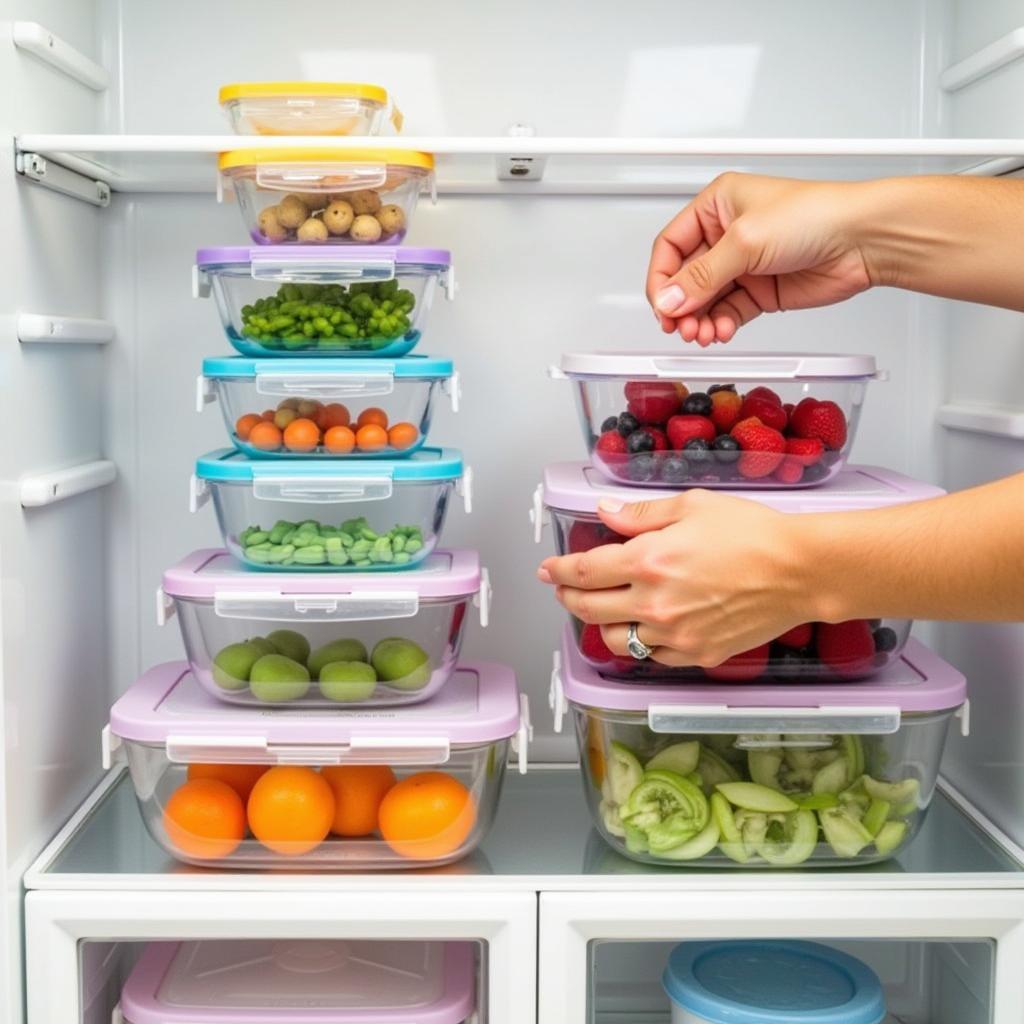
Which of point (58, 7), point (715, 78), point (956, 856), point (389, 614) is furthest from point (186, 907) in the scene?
point (715, 78)

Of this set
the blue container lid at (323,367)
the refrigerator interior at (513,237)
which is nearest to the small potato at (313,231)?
the blue container lid at (323,367)

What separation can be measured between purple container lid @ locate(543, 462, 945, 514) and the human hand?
0.15 m

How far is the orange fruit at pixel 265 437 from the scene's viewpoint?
1.30 m

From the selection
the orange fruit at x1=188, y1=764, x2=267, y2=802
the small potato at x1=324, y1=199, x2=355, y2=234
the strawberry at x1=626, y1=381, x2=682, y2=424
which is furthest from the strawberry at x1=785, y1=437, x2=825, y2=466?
the orange fruit at x1=188, y1=764, x2=267, y2=802

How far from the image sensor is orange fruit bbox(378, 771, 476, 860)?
1.23 m

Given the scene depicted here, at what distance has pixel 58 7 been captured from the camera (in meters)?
1.36

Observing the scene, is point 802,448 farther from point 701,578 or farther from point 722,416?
point 701,578

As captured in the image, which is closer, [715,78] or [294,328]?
[294,328]

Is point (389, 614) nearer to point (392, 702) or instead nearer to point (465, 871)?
point (392, 702)

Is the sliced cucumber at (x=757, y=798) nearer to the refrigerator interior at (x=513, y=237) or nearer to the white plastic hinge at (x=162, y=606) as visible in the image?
the refrigerator interior at (x=513, y=237)

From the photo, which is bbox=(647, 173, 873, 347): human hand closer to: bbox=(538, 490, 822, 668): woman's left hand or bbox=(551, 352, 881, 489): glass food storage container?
bbox=(551, 352, 881, 489): glass food storage container

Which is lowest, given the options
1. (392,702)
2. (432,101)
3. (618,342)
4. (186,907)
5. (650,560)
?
(186,907)

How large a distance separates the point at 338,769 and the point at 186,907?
0.56ft

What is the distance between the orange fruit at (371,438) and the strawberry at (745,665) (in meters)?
0.36
